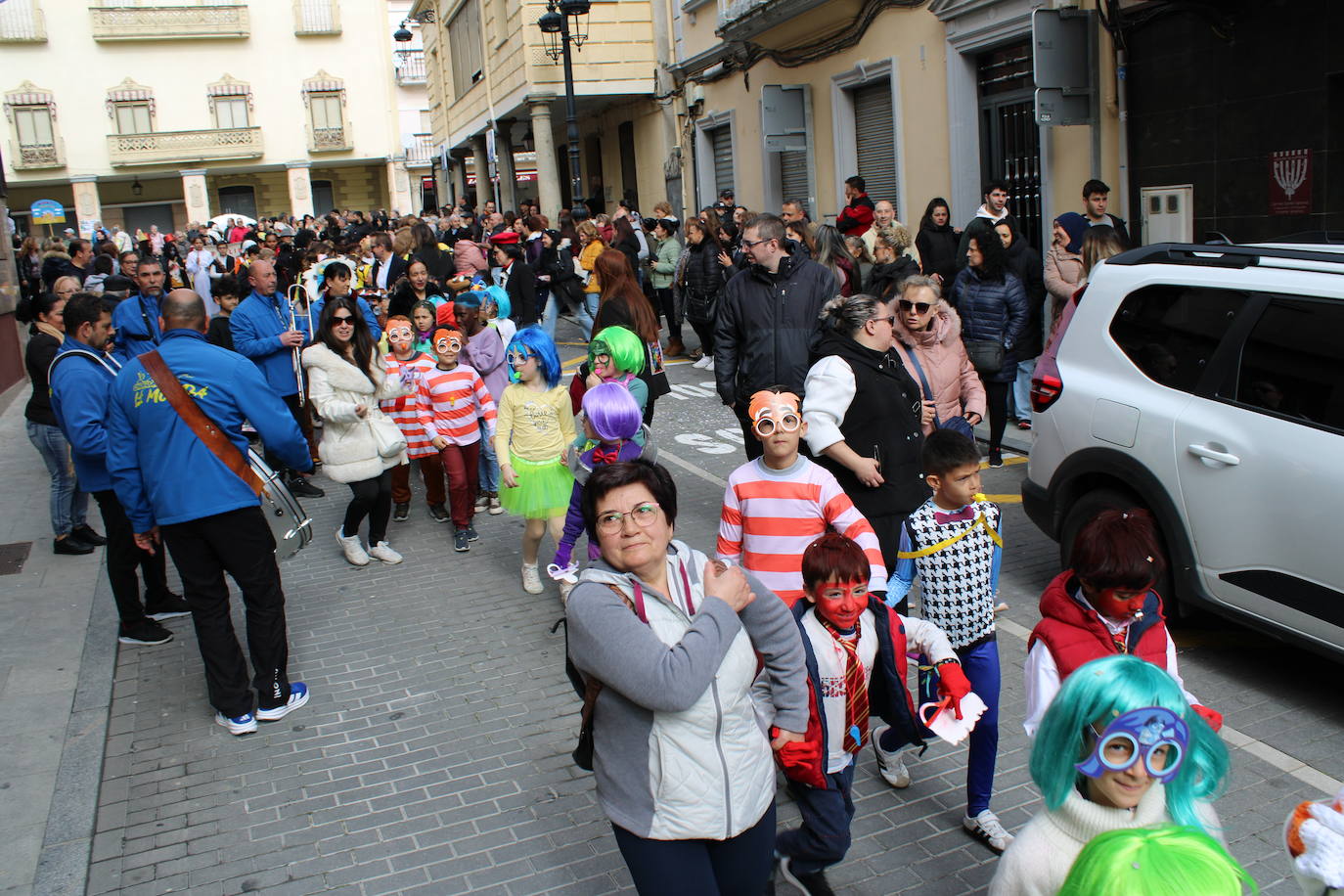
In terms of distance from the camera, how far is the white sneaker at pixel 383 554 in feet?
26.0

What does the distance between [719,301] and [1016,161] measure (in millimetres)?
7942

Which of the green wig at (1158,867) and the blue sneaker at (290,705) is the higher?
the green wig at (1158,867)

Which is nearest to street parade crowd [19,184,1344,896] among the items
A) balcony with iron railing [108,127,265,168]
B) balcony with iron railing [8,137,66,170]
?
balcony with iron railing [108,127,265,168]

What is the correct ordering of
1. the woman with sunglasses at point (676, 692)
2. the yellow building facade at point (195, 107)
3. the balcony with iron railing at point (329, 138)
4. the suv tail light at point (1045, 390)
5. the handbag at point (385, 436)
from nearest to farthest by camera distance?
the woman with sunglasses at point (676, 692), the suv tail light at point (1045, 390), the handbag at point (385, 436), the yellow building facade at point (195, 107), the balcony with iron railing at point (329, 138)

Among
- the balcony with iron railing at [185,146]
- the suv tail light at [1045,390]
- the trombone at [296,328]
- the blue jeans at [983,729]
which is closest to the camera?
the blue jeans at [983,729]

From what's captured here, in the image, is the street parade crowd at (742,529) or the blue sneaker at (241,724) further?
the blue sneaker at (241,724)

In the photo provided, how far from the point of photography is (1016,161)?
1325 centimetres

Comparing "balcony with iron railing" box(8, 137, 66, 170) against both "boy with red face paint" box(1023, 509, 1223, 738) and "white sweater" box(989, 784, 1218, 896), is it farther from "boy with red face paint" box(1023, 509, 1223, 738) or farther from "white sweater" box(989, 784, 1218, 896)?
"white sweater" box(989, 784, 1218, 896)

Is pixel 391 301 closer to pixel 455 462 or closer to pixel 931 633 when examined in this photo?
pixel 455 462

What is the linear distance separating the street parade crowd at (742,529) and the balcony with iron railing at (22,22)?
151 feet

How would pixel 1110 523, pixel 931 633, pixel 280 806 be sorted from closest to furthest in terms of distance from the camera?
pixel 1110 523 < pixel 931 633 < pixel 280 806

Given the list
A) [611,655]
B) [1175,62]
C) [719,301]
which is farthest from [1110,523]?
[1175,62]

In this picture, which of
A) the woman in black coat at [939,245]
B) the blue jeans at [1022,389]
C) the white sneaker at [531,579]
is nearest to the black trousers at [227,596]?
the white sneaker at [531,579]

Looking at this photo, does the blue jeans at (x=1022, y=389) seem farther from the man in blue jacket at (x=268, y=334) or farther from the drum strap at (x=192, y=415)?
the drum strap at (x=192, y=415)
